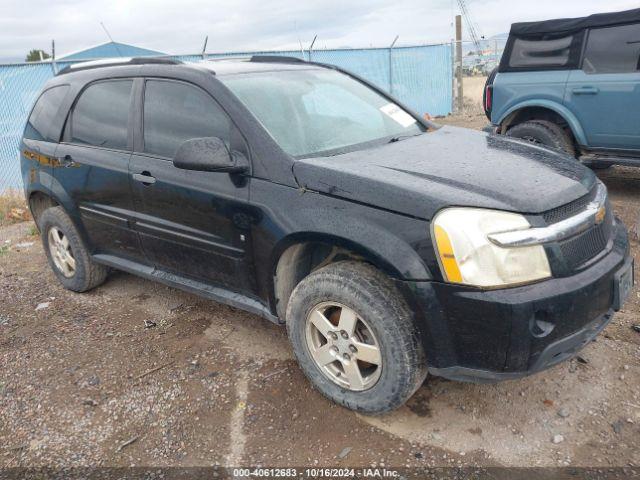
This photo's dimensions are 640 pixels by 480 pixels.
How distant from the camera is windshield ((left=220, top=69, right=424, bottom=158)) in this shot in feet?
9.91

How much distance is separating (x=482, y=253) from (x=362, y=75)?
12.3m

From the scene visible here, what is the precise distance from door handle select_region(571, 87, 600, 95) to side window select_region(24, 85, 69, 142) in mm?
5300

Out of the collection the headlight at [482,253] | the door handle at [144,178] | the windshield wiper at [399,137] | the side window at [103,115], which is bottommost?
the headlight at [482,253]

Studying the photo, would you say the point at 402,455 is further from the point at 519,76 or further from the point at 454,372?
the point at 519,76

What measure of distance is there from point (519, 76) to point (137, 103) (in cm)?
498

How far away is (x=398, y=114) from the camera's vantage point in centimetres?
372

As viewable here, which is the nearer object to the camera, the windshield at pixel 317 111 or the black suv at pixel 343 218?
the black suv at pixel 343 218

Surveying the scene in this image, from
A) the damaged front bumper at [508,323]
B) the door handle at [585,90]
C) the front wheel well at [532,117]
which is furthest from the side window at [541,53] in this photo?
the damaged front bumper at [508,323]

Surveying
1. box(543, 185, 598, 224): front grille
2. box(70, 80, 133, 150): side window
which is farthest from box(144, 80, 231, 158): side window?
box(543, 185, 598, 224): front grille

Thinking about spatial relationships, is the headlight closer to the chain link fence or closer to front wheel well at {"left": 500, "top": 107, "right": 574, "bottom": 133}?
front wheel well at {"left": 500, "top": 107, "right": 574, "bottom": 133}

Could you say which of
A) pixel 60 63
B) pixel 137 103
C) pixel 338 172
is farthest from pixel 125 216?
pixel 60 63

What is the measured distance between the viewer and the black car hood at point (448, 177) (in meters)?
2.34

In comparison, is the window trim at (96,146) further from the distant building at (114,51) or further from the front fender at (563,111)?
the distant building at (114,51)

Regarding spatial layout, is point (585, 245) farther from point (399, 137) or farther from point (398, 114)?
point (398, 114)
